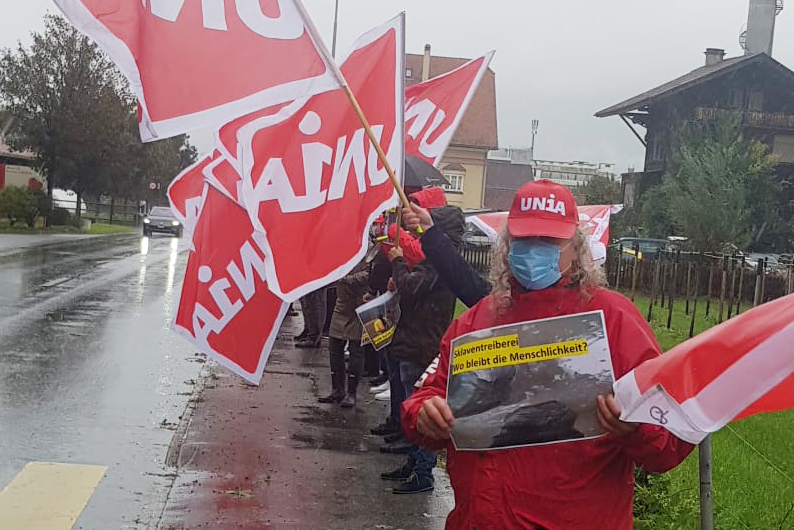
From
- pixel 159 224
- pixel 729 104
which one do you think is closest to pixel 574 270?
pixel 729 104

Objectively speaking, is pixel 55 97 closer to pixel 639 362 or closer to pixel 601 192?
pixel 601 192

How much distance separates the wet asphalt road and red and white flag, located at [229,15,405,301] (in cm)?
179

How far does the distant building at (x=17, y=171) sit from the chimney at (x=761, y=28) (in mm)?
36080

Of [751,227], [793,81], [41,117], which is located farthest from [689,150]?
[41,117]

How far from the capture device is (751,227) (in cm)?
3700

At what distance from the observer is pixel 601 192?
46.9 metres

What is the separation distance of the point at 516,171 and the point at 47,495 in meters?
92.8

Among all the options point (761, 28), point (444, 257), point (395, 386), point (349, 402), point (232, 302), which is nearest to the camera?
point (444, 257)

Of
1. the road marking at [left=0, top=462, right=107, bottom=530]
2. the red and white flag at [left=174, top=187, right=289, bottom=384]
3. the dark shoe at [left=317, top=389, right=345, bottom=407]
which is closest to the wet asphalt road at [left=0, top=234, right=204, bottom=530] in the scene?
the road marking at [left=0, top=462, right=107, bottom=530]

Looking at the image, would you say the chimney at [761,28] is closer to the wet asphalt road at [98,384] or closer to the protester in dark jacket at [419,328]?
the wet asphalt road at [98,384]

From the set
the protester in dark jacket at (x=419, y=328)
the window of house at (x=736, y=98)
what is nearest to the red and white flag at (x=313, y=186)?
the protester in dark jacket at (x=419, y=328)

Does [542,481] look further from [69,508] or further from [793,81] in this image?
[793,81]

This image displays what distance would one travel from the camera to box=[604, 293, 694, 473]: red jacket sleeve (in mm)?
2711

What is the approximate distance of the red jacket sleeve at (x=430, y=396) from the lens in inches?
124
